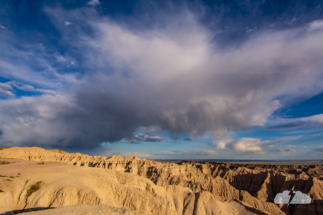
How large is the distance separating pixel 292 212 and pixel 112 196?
7222 cm

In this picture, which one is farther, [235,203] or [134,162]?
[134,162]

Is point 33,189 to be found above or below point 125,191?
above

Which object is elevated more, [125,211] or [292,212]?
Result: [125,211]

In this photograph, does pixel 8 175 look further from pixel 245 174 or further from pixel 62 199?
pixel 245 174

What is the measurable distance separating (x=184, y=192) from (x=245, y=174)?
5881 cm

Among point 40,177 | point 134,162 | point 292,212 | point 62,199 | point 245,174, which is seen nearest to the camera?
point 62,199

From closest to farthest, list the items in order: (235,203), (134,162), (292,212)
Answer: (235,203) → (292,212) → (134,162)

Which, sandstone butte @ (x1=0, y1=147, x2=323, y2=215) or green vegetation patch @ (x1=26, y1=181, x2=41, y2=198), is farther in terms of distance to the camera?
green vegetation patch @ (x1=26, y1=181, x2=41, y2=198)

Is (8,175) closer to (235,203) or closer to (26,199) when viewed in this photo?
(26,199)

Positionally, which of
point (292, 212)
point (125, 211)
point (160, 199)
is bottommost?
point (292, 212)

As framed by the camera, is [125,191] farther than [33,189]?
Yes

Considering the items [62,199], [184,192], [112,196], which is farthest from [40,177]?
[184,192]

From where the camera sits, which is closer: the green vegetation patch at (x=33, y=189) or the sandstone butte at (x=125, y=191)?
the sandstone butte at (x=125, y=191)

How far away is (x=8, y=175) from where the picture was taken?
129ft
